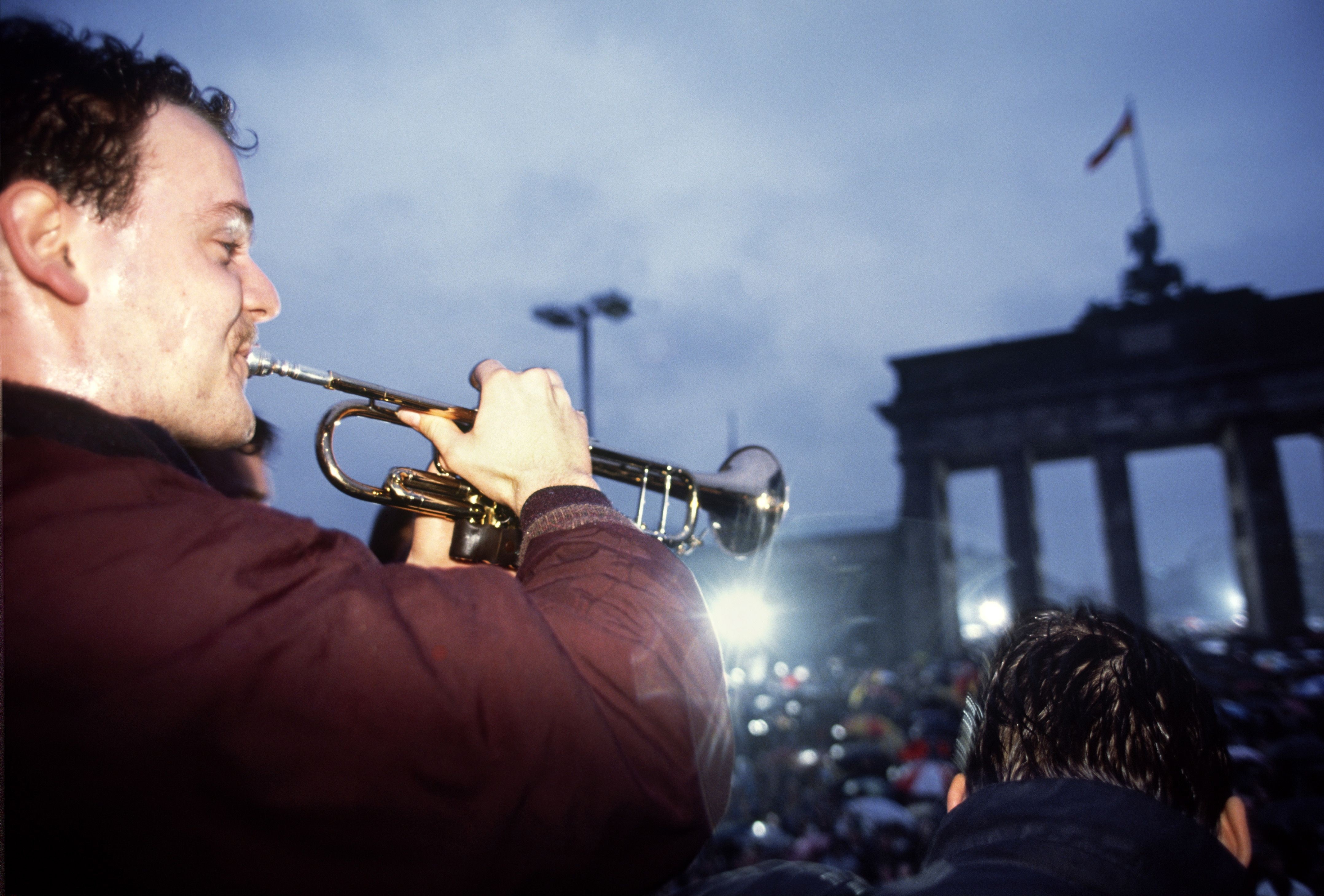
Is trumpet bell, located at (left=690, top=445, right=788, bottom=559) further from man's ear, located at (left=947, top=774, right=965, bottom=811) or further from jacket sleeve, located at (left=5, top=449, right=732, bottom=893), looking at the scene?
jacket sleeve, located at (left=5, top=449, right=732, bottom=893)

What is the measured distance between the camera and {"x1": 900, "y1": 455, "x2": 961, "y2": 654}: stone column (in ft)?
83.5

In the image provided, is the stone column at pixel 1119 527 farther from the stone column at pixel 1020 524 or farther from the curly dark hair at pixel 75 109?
the curly dark hair at pixel 75 109

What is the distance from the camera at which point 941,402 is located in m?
28.2

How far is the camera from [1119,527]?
83.9 feet

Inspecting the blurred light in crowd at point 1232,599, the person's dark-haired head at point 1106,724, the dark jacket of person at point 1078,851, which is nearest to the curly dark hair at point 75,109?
the dark jacket of person at point 1078,851

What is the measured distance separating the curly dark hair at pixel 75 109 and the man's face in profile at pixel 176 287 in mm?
30

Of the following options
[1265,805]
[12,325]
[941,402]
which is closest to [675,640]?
[12,325]

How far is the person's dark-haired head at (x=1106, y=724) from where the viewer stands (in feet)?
5.06

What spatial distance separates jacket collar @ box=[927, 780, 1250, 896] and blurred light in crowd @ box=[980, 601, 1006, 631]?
3331cm

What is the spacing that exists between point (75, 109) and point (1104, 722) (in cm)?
244

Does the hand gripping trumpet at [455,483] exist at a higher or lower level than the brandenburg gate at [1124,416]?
lower

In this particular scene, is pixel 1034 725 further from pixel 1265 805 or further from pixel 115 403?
pixel 1265 805

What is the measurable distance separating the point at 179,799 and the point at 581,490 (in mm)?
794

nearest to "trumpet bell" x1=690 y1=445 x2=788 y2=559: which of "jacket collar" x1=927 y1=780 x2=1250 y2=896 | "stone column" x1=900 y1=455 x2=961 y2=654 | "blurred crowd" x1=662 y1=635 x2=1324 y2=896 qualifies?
"blurred crowd" x1=662 y1=635 x2=1324 y2=896
